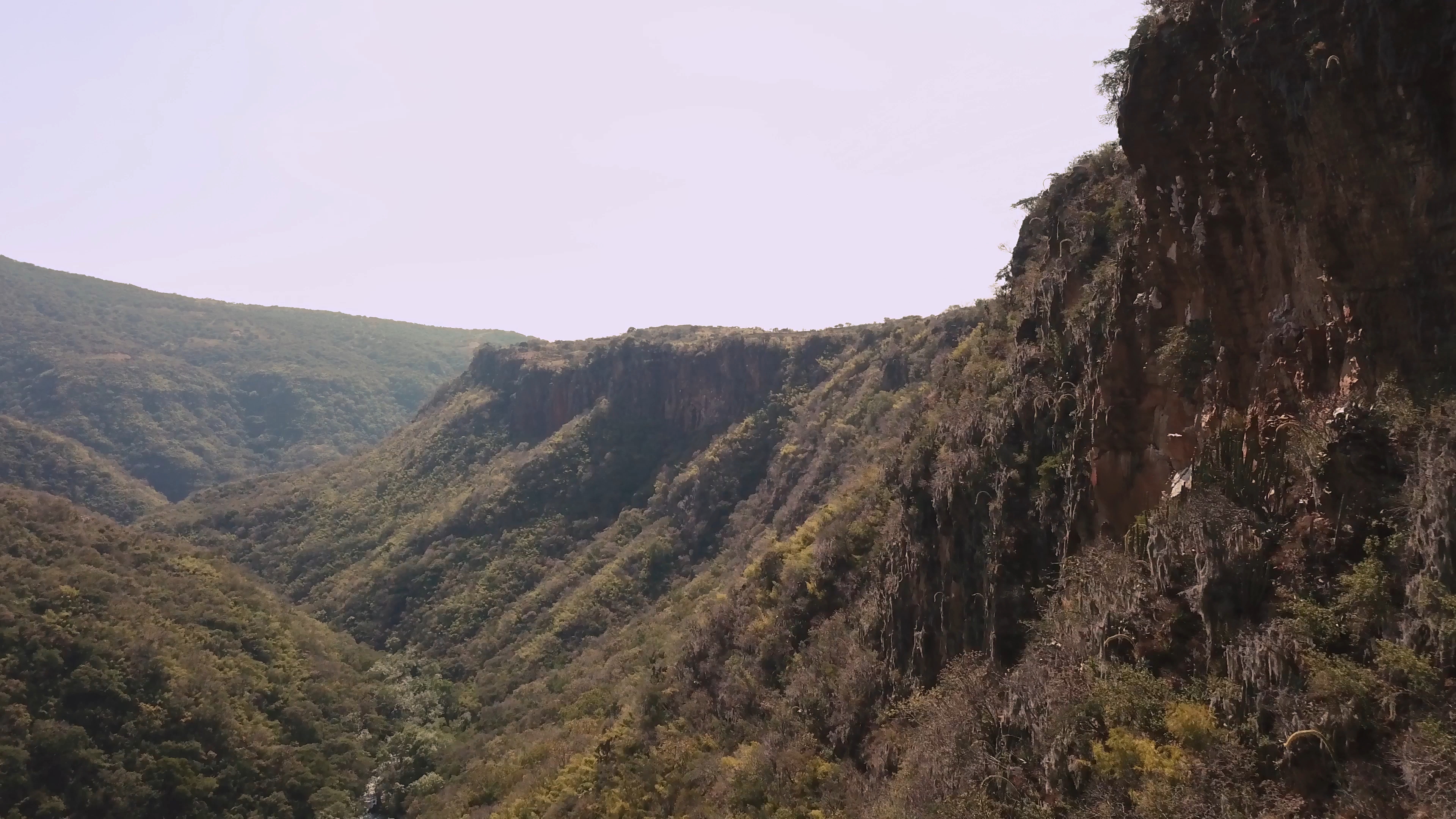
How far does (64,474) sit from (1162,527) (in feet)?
535

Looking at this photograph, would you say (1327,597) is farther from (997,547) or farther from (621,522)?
(621,522)

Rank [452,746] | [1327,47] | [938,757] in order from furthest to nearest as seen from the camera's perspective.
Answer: [452,746] < [938,757] < [1327,47]

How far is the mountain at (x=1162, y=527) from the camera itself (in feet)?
33.6

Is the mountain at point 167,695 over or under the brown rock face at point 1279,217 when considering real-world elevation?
under

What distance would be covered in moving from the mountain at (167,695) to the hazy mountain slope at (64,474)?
67.8 metres

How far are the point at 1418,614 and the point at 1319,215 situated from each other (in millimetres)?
6327

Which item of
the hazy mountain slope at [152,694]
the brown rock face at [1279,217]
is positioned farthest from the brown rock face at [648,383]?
the brown rock face at [1279,217]

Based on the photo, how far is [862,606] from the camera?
29.8 m

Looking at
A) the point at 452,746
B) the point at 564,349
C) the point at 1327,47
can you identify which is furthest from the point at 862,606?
the point at 564,349

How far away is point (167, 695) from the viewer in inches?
1892

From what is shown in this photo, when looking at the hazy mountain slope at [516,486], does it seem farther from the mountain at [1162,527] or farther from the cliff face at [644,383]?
the mountain at [1162,527]

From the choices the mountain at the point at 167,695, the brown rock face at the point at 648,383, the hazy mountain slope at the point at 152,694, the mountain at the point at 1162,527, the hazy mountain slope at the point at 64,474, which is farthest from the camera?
the hazy mountain slope at the point at 64,474

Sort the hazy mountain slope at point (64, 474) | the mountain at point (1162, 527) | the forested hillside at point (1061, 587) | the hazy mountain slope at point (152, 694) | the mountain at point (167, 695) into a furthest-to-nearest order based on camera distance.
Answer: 1. the hazy mountain slope at point (64, 474)
2. the mountain at point (167, 695)
3. the hazy mountain slope at point (152, 694)
4. the forested hillside at point (1061, 587)
5. the mountain at point (1162, 527)

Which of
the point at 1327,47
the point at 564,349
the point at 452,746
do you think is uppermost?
the point at 564,349
